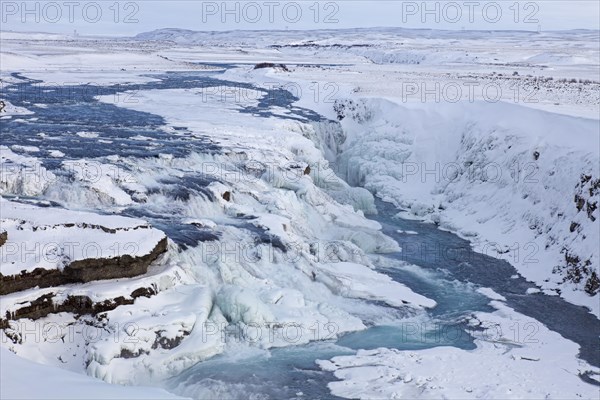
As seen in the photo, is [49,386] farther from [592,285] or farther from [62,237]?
[592,285]

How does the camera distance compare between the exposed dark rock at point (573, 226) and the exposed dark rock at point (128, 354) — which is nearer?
the exposed dark rock at point (128, 354)

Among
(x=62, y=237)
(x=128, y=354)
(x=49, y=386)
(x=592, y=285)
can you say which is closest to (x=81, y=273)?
(x=62, y=237)

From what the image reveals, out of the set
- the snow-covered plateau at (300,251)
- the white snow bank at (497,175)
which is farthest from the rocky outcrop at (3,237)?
the white snow bank at (497,175)

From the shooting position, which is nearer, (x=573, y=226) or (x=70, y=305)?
(x=70, y=305)

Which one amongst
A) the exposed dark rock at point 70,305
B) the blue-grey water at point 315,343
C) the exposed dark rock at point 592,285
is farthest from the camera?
the exposed dark rock at point 592,285

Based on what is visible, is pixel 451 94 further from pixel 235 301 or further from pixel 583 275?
pixel 235 301

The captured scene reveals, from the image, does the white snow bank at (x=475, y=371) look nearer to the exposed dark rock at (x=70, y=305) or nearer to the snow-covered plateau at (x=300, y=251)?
the snow-covered plateau at (x=300, y=251)

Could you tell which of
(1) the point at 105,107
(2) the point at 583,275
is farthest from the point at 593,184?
(1) the point at 105,107

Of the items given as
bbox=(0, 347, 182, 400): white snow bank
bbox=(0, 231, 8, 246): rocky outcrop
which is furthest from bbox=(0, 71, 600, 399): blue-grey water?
bbox=(0, 231, 8, 246): rocky outcrop
